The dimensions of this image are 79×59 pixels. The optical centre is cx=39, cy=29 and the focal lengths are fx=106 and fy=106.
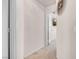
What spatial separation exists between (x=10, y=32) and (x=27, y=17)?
2.05m

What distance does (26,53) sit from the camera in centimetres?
416

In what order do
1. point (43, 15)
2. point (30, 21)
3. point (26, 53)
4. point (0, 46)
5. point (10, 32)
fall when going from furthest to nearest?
point (43, 15) → point (30, 21) → point (26, 53) → point (10, 32) → point (0, 46)

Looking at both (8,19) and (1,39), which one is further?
(8,19)

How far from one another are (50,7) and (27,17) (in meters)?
3.24

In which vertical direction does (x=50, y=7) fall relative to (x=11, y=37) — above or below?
above

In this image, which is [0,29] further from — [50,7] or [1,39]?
[50,7]

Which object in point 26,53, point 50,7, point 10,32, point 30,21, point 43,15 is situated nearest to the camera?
point 10,32

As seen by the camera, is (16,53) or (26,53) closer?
(16,53)

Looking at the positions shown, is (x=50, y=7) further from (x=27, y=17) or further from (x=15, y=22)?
(x=15, y=22)

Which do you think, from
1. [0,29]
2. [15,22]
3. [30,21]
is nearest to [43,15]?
[30,21]

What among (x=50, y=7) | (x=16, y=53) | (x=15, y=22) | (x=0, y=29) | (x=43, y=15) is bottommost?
(x=16, y=53)

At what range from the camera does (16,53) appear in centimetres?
233

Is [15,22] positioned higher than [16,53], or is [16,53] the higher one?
[15,22]

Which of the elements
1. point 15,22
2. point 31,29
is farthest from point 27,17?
point 15,22
